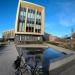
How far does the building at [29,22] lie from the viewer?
57.8 m

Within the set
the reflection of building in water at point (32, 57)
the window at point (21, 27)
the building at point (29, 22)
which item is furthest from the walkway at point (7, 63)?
the window at point (21, 27)

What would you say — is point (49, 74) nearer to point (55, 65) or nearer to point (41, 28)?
point (55, 65)

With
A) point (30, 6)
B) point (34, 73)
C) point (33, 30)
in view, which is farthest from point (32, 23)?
point (34, 73)

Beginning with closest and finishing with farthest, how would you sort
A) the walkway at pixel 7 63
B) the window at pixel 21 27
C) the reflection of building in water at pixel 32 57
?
the walkway at pixel 7 63 → the reflection of building in water at pixel 32 57 → the window at pixel 21 27

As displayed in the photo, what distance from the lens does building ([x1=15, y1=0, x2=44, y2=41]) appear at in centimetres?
5781

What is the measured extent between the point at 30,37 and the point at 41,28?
639 cm

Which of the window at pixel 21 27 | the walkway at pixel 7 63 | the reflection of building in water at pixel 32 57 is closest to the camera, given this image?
the walkway at pixel 7 63

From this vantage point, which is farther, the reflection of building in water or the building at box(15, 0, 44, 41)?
the building at box(15, 0, 44, 41)

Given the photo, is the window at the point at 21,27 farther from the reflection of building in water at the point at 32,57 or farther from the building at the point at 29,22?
the reflection of building in water at the point at 32,57

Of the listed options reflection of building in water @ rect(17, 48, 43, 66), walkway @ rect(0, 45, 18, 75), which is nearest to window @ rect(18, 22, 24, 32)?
reflection of building in water @ rect(17, 48, 43, 66)

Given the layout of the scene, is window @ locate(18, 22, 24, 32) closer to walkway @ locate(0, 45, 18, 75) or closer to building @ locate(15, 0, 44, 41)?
building @ locate(15, 0, 44, 41)

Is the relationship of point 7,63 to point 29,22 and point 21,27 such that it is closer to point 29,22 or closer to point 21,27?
point 21,27

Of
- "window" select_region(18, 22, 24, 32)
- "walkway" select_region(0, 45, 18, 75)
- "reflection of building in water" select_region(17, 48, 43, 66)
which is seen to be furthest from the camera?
"window" select_region(18, 22, 24, 32)

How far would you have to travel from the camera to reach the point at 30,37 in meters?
61.4
